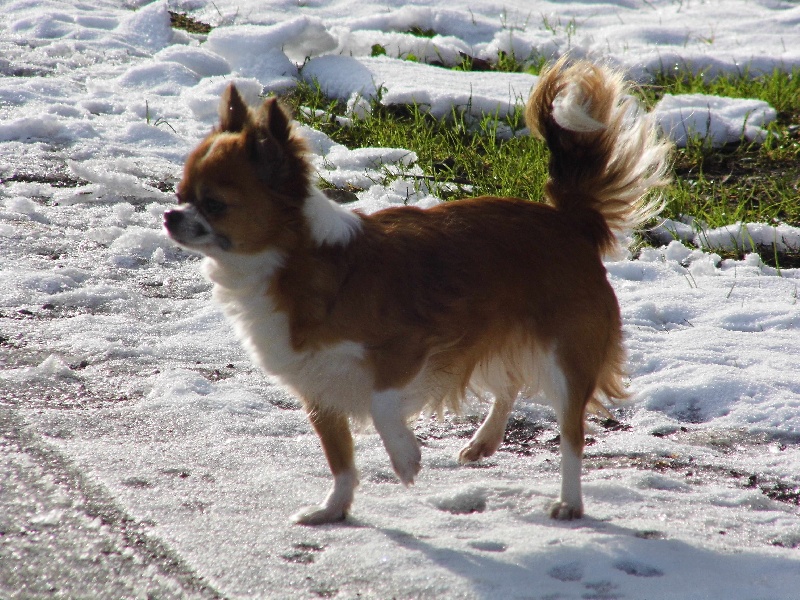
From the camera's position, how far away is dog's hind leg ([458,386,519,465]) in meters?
3.67

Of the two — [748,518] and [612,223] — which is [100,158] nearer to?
[612,223]

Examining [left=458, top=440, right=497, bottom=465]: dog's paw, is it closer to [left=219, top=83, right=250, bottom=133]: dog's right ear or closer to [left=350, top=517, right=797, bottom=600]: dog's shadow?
[left=350, top=517, right=797, bottom=600]: dog's shadow

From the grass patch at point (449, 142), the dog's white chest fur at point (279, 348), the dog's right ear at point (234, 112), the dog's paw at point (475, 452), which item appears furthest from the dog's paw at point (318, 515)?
the grass patch at point (449, 142)

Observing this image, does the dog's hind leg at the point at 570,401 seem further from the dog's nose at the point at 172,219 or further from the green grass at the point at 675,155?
the green grass at the point at 675,155

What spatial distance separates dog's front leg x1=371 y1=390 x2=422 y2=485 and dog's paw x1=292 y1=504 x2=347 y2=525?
0.25m

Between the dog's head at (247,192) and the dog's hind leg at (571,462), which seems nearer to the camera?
the dog's head at (247,192)

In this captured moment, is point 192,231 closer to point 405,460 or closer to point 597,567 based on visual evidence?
point 405,460

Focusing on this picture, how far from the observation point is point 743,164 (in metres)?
6.52

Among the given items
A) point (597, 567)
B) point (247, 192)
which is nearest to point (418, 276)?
point (247, 192)

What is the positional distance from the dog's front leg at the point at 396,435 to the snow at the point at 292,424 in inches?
7.0

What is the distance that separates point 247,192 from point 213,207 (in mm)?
123

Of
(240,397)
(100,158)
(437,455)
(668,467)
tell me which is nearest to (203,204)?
(240,397)

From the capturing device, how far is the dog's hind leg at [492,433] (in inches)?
144

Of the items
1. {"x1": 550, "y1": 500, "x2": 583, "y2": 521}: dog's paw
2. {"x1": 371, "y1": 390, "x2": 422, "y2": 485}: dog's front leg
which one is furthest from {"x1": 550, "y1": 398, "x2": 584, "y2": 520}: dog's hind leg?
{"x1": 371, "y1": 390, "x2": 422, "y2": 485}: dog's front leg
